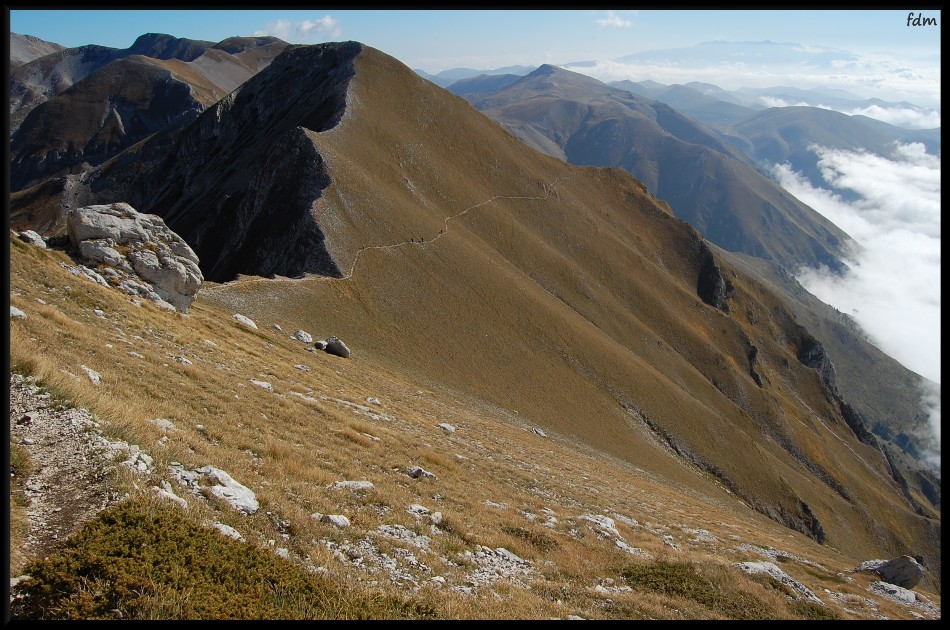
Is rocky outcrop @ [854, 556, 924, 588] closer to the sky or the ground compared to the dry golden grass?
closer to the ground

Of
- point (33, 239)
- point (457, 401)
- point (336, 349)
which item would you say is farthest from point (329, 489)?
point (457, 401)

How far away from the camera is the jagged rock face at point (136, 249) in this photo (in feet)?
106

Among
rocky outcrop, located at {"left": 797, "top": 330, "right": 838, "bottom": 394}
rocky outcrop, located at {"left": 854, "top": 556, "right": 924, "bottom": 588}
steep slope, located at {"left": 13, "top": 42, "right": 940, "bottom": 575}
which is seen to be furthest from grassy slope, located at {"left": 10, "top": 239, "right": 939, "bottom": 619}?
rocky outcrop, located at {"left": 797, "top": 330, "right": 838, "bottom": 394}

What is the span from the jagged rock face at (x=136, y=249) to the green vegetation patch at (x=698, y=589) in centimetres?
3139

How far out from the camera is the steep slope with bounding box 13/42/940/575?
64.8 meters

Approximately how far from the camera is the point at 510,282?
82312 mm

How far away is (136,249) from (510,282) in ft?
181

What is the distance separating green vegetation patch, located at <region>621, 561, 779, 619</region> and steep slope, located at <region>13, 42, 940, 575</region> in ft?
119

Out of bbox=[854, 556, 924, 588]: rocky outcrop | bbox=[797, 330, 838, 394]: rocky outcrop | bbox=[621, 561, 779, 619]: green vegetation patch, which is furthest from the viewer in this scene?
bbox=[797, 330, 838, 394]: rocky outcrop

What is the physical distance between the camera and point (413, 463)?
824 inches

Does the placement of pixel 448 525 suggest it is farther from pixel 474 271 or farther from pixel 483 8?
pixel 474 271

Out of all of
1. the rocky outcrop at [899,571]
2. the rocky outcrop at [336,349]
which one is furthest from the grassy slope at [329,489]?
the rocky outcrop at [336,349]

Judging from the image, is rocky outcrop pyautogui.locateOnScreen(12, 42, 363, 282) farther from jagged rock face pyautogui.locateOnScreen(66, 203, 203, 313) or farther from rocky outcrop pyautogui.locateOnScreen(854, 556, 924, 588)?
rocky outcrop pyautogui.locateOnScreen(854, 556, 924, 588)

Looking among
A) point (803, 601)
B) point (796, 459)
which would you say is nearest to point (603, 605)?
point (803, 601)
